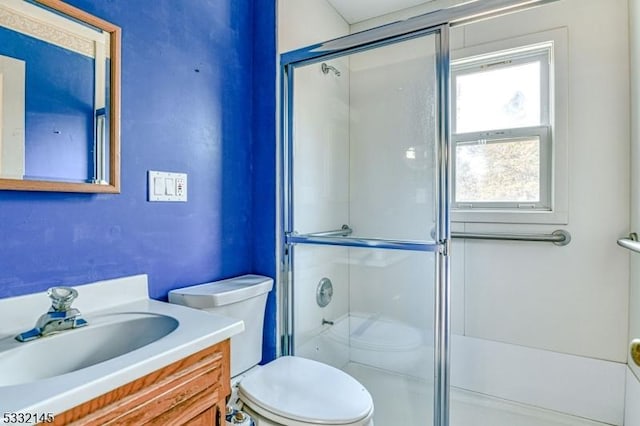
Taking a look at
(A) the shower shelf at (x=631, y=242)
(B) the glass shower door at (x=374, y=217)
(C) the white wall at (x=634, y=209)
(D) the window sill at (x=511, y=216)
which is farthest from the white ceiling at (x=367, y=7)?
(A) the shower shelf at (x=631, y=242)

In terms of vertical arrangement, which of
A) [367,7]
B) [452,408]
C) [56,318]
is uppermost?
[367,7]

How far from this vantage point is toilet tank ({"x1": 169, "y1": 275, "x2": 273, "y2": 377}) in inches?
47.9

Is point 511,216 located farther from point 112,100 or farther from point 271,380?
point 112,100

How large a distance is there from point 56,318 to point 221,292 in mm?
520

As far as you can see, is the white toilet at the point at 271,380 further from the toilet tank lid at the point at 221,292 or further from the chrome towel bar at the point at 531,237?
the chrome towel bar at the point at 531,237

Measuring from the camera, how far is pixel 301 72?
5.71 ft

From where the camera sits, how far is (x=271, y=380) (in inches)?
48.1

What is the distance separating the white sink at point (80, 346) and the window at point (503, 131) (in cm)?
173

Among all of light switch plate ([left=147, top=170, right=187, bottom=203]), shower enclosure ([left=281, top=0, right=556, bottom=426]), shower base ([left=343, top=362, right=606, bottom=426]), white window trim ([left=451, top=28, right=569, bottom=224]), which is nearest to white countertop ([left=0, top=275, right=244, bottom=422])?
light switch plate ([left=147, top=170, right=187, bottom=203])

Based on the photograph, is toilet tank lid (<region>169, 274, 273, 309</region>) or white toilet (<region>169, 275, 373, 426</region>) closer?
white toilet (<region>169, 275, 373, 426</region>)

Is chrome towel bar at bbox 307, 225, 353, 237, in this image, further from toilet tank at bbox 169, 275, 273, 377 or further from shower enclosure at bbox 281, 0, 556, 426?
toilet tank at bbox 169, 275, 273, 377

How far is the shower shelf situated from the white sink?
1707 millimetres

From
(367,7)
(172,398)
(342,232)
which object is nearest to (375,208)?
(342,232)

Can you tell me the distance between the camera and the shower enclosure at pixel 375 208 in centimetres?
140
